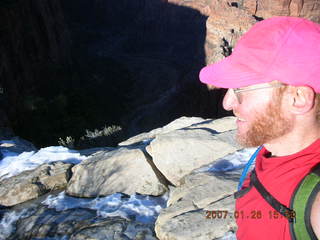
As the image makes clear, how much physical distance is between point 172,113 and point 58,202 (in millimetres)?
31246

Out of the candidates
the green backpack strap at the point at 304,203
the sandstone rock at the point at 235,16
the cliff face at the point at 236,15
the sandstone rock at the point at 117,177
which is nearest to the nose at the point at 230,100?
the green backpack strap at the point at 304,203

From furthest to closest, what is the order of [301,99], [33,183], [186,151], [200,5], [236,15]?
[200,5] < [236,15] < [33,183] < [186,151] < [301,99]

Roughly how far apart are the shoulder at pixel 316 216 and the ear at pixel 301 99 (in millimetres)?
A: 333

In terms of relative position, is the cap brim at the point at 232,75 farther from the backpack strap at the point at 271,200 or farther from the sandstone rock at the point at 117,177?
the sandstone rock at the point at 117,177

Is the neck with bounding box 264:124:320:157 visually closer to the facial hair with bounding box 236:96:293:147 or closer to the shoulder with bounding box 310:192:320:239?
the facial hair with bounding box 236:96:293:147

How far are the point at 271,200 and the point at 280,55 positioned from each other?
583 millimetres

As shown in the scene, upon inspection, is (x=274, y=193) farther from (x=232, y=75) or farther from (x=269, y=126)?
(x=232, y=75)

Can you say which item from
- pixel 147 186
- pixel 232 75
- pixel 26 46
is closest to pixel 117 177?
pixel 147 186

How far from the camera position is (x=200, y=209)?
288 cm

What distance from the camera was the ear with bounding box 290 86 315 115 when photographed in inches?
46.0

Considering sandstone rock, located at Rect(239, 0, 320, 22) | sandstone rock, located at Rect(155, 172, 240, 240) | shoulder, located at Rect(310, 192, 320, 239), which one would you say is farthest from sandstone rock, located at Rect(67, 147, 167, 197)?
sandstone rock, located at Rect(239, 0, 320, 22)

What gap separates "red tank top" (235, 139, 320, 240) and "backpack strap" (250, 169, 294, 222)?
0.05 ft

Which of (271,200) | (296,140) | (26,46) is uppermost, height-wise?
(296,140)

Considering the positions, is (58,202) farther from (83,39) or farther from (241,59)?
(83,39)
